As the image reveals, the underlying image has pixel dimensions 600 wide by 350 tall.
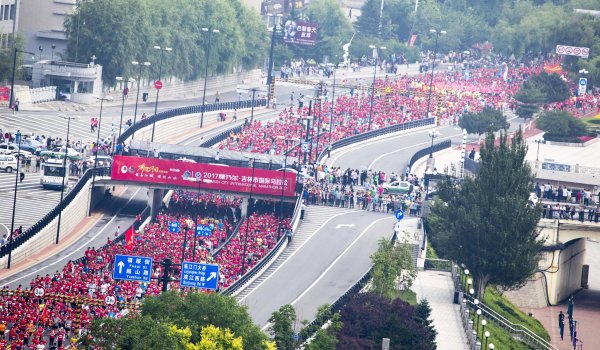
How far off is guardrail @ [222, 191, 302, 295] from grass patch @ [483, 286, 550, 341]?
1160 cm

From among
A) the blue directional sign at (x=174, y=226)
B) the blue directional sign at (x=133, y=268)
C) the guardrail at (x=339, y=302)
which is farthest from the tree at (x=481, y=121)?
the blue directional sign at (x=133, y=268)

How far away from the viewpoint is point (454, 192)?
9381 centimetres

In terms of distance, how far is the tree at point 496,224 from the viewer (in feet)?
293

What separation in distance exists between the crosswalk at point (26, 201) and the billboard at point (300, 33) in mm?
71280

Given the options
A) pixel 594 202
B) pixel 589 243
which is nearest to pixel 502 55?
pixel 589 243

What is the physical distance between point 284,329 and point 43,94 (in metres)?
67.8

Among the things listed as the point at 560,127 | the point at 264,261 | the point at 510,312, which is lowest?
the point at 510,312

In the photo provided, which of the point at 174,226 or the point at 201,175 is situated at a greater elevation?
the point at 201,175

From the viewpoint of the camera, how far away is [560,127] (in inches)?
5271

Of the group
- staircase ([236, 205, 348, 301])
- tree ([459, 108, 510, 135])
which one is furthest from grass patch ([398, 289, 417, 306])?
tree ([459, 108, 510, 135])

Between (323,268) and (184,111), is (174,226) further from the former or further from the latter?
(184,111)

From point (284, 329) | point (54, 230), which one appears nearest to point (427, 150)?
point (54, 230)

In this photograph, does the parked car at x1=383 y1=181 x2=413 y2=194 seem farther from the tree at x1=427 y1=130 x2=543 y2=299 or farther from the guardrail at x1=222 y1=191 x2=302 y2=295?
the tree at x1=427 y1=130 x2=543 y2=299

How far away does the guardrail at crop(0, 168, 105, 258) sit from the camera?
90.3 m
